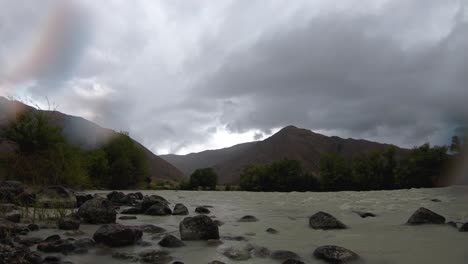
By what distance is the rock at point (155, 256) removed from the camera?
24.6ft

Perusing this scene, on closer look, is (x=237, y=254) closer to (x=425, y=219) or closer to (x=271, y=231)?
(x=271, y=231)

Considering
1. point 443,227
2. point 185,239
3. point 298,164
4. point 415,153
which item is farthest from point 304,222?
point 298,164

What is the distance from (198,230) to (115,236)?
1914 millimetres

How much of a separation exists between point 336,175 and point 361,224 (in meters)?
78.3

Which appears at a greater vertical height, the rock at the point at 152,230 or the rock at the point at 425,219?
the rock at the point at 425,219

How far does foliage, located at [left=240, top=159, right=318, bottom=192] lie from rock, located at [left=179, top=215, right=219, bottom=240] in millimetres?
82197

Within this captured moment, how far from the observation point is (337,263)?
728cm

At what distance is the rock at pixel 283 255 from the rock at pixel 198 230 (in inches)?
81.1

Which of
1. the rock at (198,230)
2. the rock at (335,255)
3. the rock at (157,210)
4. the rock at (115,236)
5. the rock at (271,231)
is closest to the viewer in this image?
the rock at (335,255)

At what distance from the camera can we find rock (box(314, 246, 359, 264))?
24.1 feet

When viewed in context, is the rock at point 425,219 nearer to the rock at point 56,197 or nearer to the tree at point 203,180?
the rock at point 56,197

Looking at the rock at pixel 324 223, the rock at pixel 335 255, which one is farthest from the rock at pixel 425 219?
the rock at pixel 335 255

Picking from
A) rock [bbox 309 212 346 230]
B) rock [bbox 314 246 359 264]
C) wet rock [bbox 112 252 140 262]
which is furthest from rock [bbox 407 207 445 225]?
wet rock [bbox 112 252 140 262]

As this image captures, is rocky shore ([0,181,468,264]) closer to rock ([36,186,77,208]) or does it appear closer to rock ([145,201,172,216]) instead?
rock ([36,186,77,208])
